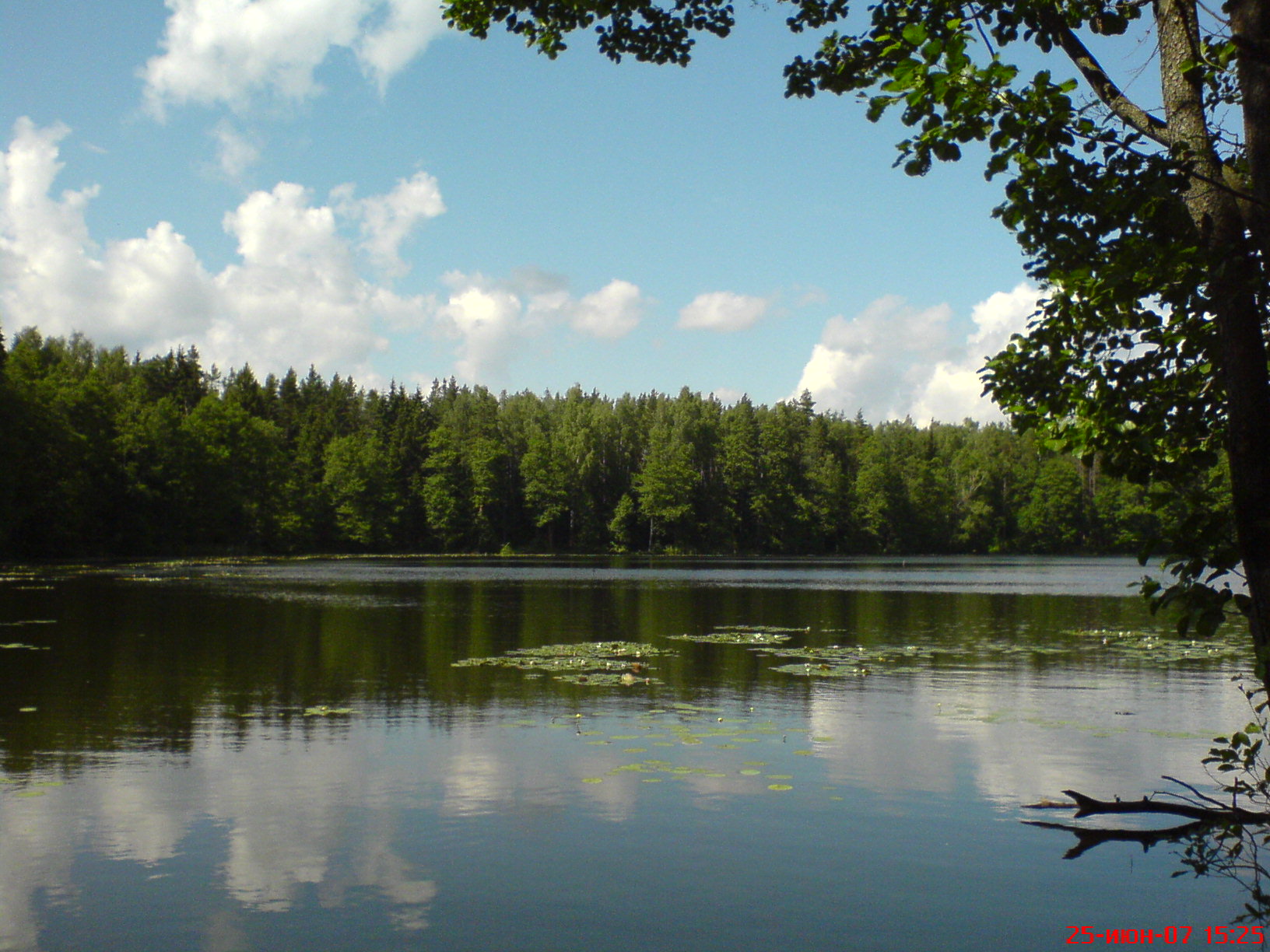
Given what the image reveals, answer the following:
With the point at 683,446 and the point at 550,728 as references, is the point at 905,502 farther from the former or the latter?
the point at 550,728

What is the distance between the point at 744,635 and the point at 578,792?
17591 mm

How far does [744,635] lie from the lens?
28719mm

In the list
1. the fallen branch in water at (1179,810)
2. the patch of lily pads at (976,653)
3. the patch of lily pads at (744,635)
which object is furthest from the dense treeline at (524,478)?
the fallen branch in water at (1179,810)

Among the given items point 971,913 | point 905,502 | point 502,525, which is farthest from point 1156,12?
point 905,502

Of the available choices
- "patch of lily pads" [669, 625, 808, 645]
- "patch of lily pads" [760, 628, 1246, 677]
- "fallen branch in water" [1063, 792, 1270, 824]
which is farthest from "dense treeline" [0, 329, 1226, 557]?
"fallen branch in water" [1063, 792, 1270, 824]

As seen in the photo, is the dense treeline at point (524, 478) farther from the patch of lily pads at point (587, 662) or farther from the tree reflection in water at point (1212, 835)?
the tree reflection in water at point (1212, 835)

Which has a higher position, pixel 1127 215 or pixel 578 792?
pixel 1127 215

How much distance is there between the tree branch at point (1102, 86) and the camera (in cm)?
733

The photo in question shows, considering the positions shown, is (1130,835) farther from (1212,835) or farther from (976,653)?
(976,653)

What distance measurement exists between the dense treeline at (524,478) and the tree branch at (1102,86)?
306ft

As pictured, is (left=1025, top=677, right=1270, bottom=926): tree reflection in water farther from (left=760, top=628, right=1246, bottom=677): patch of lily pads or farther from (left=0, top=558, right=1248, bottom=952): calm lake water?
(left=760, top=628, right=1246, bottom=677): patch of lily pads
